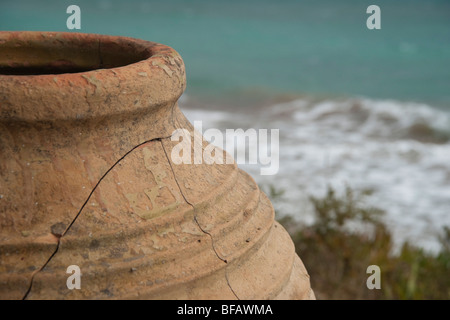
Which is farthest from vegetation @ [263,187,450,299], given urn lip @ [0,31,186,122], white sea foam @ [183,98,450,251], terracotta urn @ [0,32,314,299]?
terracotta urn @ [0,32,314,299]

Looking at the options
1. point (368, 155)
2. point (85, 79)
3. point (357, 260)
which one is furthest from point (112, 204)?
point (368, 155)

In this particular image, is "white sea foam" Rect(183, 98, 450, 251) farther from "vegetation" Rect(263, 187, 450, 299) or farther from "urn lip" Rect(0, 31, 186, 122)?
"urn lip" Rect(0, 31, 186, 122)

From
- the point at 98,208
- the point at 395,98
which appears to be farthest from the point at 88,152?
the point at 395,98

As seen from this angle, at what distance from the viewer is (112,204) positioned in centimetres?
131

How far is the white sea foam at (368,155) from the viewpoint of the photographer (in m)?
5.99

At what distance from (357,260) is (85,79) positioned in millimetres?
3459

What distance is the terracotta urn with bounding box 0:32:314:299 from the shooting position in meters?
1.23

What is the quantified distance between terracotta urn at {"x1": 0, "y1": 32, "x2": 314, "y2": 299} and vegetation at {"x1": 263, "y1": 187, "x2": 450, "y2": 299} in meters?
2.73

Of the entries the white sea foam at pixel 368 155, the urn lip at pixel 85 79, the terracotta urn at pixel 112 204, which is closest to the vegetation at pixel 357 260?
the white sea foam at pixel 368 155

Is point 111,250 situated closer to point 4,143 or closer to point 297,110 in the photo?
point 4,143

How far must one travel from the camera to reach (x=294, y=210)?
5906 millimetres

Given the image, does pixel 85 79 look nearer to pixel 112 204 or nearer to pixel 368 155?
pixel 112 204
